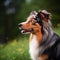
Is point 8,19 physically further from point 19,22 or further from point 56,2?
point 56,2

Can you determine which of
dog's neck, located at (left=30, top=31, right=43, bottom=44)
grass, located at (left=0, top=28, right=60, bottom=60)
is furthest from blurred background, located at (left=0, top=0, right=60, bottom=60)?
dog's neck, located at (left=30, top=31, right=43, bottom=44)

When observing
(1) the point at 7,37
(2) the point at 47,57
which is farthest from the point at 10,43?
(2) the point at 47,57

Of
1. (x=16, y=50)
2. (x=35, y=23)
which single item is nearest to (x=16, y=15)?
(x=35, y=23)

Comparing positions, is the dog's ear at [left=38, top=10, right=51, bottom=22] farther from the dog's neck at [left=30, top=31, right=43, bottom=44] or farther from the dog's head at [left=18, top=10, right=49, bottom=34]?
the dog's neck at [left=30, top=31, right=43, bottom=44]

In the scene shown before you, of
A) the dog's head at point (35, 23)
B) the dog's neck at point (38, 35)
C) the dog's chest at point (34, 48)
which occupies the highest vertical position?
the dog's head at point (35, 23)

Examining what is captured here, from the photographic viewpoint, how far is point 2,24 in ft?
11.9

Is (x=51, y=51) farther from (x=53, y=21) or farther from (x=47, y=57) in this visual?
(x=53, y=21)

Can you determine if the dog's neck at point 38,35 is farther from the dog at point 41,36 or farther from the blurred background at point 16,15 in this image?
the blurred background at point 16,15

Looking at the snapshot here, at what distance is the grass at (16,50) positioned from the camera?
141 inches

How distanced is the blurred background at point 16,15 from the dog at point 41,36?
2.4 inches

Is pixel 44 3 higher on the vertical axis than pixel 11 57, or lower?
higher

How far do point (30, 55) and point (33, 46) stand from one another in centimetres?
10

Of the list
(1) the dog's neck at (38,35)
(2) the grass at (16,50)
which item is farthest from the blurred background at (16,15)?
(1) the dog's neck at (38,35)

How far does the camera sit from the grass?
11.7 feet
